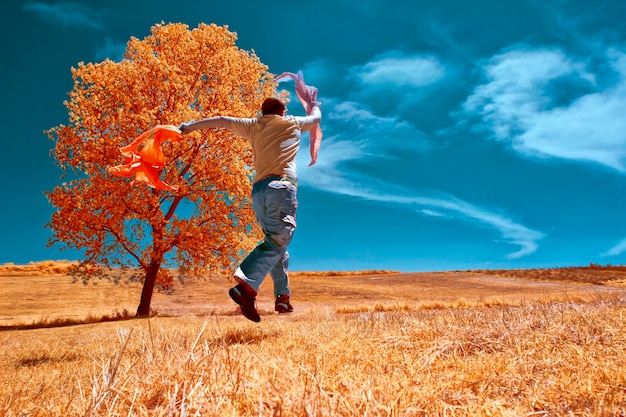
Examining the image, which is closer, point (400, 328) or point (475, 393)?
point (475, 393)

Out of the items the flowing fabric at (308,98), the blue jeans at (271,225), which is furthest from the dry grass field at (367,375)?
the flowing fabric at (308,98)

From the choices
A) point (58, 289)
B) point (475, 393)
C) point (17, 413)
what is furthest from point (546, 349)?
point (58, 289)

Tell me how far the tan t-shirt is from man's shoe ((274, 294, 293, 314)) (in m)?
1.53

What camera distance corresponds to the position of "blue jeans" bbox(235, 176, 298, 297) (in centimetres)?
475

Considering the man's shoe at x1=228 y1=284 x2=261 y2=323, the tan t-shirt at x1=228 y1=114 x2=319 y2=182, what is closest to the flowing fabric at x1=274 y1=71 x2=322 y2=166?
the tan t-shirt at x1=228 y1=114 x2=319 y2=182

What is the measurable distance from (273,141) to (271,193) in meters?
0.75

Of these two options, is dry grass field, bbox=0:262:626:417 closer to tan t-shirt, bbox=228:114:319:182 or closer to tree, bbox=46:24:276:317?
tan t-shirt, bbox=228:114:319:182

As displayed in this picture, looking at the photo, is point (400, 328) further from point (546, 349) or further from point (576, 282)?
point (576, 282)

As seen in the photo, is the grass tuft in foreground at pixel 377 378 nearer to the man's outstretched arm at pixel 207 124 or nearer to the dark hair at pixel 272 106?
the man's outstretched arm at pixel 207 124

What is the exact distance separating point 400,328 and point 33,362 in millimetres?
4990

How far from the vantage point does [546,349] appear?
10.5ft

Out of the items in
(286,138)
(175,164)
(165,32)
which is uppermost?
(165,32)

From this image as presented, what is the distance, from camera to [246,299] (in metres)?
4.70

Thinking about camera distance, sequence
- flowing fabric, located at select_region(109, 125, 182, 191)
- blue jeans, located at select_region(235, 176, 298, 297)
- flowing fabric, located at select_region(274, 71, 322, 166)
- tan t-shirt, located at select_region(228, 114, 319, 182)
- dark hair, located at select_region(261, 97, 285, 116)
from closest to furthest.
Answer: blue jeans, located at select_region(235, 176, 298, 297) → flowing fabric, located at select_region(109, 125, 182, 191) → tan t-shirt, located at select_region(228, 114, 319, 182) → dark hair, located at select_region(261, 97, 285, 116) → flowing fabric, located at select_region(274, 71, 322, 166)
